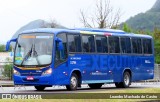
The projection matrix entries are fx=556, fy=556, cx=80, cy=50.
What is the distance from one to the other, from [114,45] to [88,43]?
294cm

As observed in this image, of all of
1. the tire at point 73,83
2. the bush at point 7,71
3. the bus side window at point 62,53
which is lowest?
the bush at point 7,71

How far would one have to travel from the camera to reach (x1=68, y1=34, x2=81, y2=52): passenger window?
26702mm

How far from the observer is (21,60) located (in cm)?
2600

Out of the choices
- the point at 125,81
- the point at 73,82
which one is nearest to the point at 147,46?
the point at 125,81

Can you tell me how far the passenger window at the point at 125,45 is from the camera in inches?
1250

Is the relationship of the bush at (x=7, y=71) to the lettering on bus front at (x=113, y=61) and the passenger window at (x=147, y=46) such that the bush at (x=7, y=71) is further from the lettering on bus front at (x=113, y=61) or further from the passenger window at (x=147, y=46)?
the lettering on bus front at (x=113, y=61)

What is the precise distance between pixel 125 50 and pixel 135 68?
1.83 metres

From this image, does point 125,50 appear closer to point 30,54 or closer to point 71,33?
point 71,33

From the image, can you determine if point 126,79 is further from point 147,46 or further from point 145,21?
point 145,21

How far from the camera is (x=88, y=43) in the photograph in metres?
28.5

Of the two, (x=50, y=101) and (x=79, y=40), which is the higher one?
(x=79, y=40)

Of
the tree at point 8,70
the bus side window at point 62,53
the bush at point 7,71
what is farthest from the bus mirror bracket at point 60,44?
the bush at point 7,71

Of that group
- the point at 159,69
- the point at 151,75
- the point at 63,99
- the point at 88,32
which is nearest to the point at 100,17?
the point at 159,69

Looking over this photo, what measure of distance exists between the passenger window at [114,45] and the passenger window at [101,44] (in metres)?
0.50
